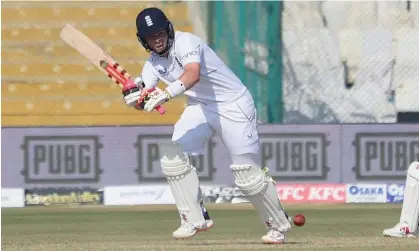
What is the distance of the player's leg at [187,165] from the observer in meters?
6.64

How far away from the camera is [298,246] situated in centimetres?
651

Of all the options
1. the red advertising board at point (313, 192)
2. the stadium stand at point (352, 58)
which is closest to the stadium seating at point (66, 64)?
the stadium stand at point (352, 58)

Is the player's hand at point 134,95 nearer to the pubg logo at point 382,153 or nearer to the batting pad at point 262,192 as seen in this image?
the batting pad at point 262,192

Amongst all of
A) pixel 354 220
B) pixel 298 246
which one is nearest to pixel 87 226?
pixel 354 220

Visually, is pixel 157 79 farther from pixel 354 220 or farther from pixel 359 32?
pixel 359 32

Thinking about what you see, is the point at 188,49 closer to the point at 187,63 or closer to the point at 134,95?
the point at 187,63

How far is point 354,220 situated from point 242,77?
3.78m

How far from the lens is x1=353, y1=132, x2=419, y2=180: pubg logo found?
11930mm

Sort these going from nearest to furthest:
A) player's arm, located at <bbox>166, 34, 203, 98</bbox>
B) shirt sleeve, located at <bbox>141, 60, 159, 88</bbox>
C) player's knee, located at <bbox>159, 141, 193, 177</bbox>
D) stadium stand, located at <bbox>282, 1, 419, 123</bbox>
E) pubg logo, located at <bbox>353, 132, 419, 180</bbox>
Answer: player's arm, located at <bbox>166, 34, 203, 98</bbox>
player's knee, located at <bbox>159, 141, 193, 177</bbox>
shirt sleeve, located at <bbox>141, 60, 159, 88</bbox>
pubg logo, located at <bbox>353, 132, 419, 180</bbox>
stadium stand, located at <bbox>282, 1, 419, 123</bbox>

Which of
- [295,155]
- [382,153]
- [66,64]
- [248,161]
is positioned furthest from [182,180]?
[66,64]

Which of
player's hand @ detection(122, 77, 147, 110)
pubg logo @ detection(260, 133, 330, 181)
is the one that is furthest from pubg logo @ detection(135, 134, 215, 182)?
player's hand @ detection(122, 77, 147, 110)

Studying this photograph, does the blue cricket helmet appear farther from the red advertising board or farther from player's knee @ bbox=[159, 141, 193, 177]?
the red advertising board

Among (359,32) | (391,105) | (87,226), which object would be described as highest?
(359,32)

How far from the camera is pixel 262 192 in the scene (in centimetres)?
661
